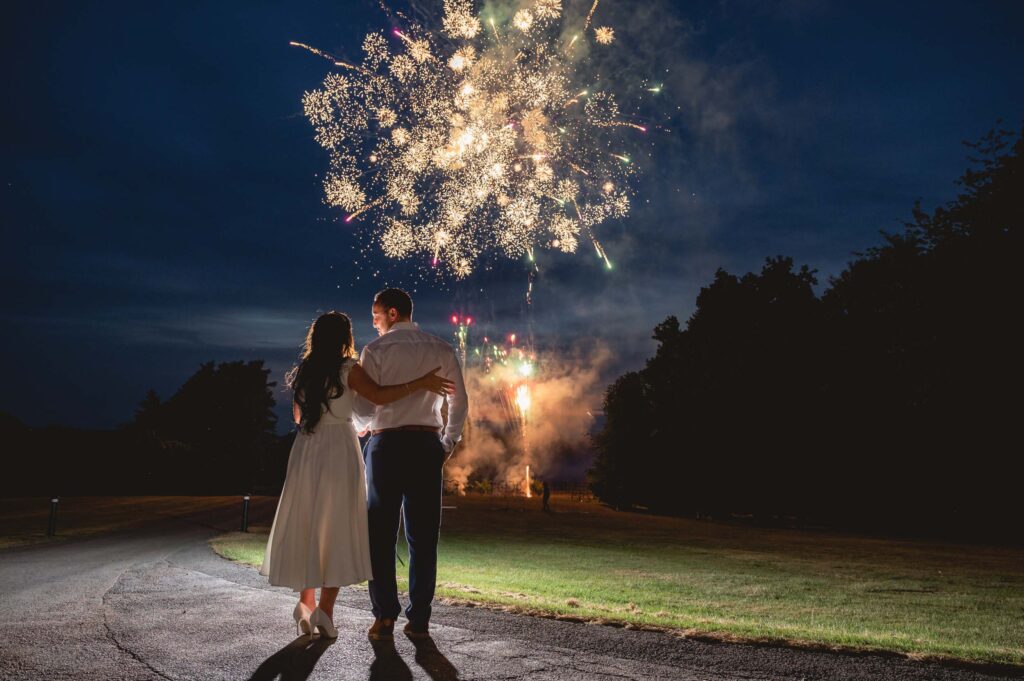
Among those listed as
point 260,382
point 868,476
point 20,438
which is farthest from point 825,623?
point 260,382

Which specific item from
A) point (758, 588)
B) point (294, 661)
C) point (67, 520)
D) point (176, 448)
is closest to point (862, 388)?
point (758, 588)

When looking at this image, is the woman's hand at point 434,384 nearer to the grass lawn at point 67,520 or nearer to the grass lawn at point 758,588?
the grass lawn at point 758,588

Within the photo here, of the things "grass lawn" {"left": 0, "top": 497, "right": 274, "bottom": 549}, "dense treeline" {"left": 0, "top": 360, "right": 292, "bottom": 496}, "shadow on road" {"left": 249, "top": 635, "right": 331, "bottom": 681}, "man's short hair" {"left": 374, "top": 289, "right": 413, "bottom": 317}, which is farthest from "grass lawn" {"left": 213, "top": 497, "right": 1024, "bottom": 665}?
"dense treeline" {"left": 0, "top": 360, "right": 292, "bottom": 496}

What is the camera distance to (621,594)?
9578mm

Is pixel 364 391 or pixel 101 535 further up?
pixel 364 391

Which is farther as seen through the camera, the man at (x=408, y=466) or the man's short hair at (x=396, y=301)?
the man's short hair at (x=396, y=301)

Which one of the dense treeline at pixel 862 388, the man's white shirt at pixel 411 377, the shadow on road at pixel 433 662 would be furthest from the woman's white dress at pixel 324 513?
the dense treeline at pixel 862 388

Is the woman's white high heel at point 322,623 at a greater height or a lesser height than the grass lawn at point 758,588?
greater

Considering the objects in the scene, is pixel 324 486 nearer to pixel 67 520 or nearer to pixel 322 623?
pixel 322 623

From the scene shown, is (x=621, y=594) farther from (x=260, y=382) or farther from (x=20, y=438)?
(x=260, y=382)

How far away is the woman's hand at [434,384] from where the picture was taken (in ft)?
17.5

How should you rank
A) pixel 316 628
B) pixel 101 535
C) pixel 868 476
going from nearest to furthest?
pixel 316 628 < pixel 101 535 < pixel 868 476

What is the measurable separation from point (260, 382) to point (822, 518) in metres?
55.0

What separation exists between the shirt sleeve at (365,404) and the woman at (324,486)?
6 centimetres
